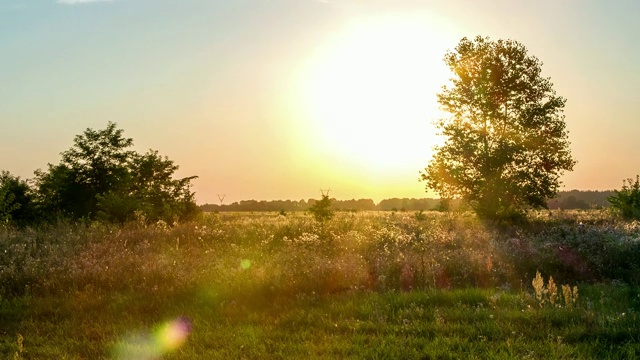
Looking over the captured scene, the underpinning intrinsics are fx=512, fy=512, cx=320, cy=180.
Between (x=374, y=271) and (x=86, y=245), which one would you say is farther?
(x=86, y=245)

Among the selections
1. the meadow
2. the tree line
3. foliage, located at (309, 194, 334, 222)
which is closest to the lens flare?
the meadow

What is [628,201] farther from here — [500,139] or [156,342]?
[156,342]

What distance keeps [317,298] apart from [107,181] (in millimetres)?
38239

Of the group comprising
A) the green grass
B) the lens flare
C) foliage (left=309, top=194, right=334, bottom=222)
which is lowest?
the lens flare

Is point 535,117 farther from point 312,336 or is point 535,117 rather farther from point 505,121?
point 312,336

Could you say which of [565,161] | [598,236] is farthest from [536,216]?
[598,236]

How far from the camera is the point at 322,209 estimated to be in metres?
27.7

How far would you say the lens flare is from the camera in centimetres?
666

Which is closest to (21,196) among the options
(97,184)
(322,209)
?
(97,184)

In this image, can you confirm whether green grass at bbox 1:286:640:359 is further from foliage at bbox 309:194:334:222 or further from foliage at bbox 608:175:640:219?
foliage at bbox 608:175:640:219

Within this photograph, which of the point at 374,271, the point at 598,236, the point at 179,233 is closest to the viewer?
the point at 374,271

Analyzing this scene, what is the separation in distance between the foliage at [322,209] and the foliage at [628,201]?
1912cm

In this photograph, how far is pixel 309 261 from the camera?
11438mm

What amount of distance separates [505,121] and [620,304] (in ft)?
84.9
